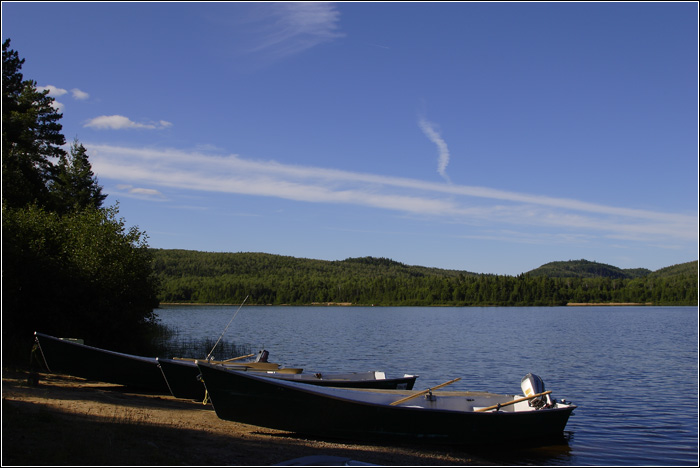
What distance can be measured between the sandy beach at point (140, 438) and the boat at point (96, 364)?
6.24 ft

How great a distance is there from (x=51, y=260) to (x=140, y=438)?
1739cm

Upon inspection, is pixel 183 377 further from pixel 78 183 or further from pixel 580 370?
pixel 78 183

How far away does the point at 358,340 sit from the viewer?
1854 inches

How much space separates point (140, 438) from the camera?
410 inches

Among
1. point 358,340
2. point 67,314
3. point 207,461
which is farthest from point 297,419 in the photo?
point 358,340

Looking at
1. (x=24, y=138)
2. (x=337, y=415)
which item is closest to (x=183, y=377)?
(x=337, y=415)

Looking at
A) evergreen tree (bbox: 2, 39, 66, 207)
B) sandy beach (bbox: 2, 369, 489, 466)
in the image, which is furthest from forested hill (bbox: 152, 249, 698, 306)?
sandy beach (bbox: 2, 369, 489, 466)

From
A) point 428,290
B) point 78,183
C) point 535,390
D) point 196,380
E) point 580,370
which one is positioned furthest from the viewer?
point 428,290

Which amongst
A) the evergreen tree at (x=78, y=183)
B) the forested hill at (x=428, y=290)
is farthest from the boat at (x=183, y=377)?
the forested hill at (x=428, y=290)

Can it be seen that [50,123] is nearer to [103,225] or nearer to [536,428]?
[103,225]

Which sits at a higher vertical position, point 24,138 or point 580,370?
point 24,138

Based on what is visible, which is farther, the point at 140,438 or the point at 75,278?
the point at 75,278

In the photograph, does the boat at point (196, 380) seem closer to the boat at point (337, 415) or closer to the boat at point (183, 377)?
the boat at point (183, 377)

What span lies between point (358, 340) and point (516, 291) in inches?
5005
